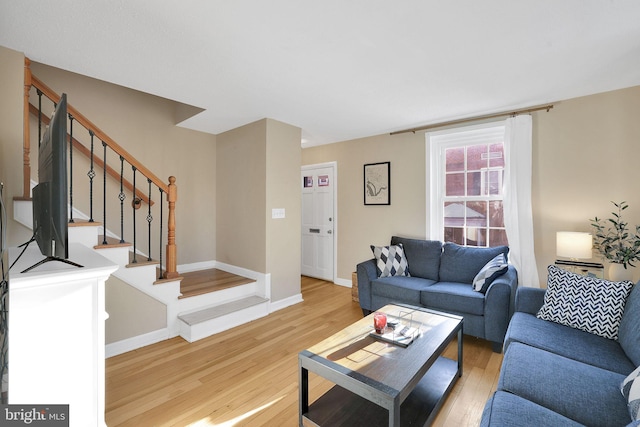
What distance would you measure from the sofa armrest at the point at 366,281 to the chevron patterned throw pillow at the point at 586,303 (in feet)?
5.12

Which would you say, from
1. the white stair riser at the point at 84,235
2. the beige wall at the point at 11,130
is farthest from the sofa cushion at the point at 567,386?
the beige wall at the point at 11,130

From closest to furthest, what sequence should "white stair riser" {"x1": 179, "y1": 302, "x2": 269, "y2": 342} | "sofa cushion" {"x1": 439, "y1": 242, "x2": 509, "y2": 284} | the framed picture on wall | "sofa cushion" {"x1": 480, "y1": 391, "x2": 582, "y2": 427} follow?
"sofa cushion" {"x1": 480, "y1": 391, "x2": 582, "y2": 427}, "white stair riser" {"x1": 179, "y1": 302, "x2": 269, "y2": 342}, "sofa cushion" {"x1": 439, "y1": 242, "x2": 509, "y2": 284}, the framed picture on wall

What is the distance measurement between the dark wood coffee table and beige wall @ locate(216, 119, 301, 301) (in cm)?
182

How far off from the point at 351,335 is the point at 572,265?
2.34 m

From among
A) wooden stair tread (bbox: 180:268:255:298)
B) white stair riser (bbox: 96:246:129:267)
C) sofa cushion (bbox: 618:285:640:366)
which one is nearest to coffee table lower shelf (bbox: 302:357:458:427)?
sofa cushion (bbox: 618:285:640:366)

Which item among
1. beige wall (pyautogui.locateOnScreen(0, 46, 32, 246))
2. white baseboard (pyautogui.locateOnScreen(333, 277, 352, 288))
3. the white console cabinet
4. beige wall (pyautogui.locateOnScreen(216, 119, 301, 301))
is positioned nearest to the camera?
the white console cabinet

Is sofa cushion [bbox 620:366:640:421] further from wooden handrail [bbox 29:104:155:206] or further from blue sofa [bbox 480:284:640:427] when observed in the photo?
wooden handrail [bbox 29:104:155:206]

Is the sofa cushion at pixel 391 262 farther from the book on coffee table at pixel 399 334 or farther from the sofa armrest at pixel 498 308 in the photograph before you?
the book on coffee table at pixel 399 334

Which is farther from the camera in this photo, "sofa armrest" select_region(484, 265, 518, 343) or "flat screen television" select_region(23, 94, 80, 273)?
"sofa armrest" select_region(484, 265, 518, 343)

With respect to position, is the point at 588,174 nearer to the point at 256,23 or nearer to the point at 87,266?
the point at 256,23

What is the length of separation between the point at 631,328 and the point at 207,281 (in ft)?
12.2

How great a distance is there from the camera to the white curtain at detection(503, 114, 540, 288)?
2926 millimetres

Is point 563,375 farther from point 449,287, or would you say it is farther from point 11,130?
point 11,130

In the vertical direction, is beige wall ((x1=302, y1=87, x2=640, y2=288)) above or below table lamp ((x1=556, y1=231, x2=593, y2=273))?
above
